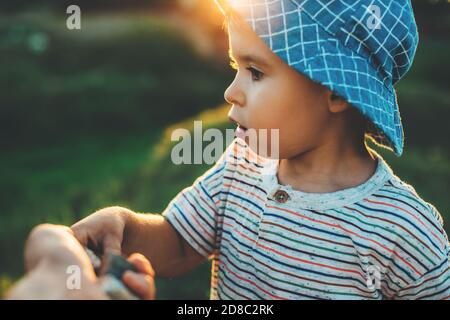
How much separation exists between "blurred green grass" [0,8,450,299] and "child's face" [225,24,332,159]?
1.57m

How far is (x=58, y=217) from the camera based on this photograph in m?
4.80

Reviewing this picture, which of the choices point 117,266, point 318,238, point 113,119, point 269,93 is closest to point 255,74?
point 269,93

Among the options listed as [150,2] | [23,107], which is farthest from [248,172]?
[150,2]

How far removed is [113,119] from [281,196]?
23.3ft

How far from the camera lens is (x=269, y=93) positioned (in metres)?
1.84

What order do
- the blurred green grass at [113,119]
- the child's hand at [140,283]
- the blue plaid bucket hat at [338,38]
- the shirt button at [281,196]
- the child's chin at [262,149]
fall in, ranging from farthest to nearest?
the blurred green grass at [113,119], the shirt button at [281,196], the child's chin at [262,149], the blue plaid bucket hat at [338,38], the child's hand at [140,283]

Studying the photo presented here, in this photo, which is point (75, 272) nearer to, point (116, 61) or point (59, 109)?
point (59, 109)

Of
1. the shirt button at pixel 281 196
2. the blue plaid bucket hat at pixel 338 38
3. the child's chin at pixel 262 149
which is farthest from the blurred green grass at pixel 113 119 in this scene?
the blue plaid bucket hat at pixel 338 38

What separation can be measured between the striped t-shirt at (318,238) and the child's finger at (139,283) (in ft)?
2.40

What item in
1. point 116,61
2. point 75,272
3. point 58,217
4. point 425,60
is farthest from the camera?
point 116,61

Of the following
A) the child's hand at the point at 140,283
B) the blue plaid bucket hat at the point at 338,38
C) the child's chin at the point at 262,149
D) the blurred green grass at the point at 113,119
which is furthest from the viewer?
the blurred green grass at the point at 113,119

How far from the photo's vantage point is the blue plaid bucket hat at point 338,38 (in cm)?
177

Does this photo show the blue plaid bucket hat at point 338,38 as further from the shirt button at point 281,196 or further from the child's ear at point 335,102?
the shirt button at point 281,196
